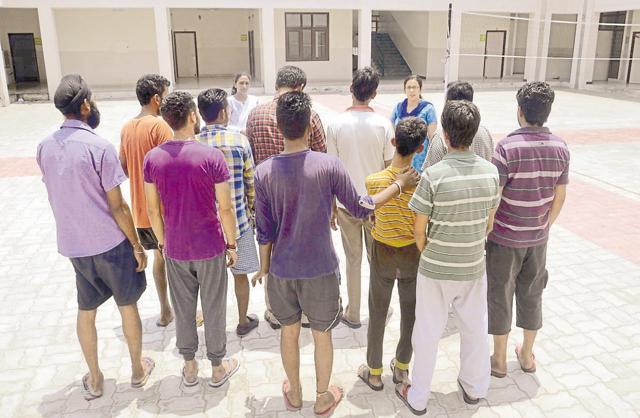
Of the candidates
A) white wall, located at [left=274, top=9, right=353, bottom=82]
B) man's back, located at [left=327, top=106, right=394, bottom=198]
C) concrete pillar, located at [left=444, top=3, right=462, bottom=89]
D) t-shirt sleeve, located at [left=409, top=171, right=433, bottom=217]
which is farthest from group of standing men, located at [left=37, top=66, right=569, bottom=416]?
white wall, located at [left=274, top=9, right=353, bottom=82]

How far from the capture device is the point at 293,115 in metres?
2.75

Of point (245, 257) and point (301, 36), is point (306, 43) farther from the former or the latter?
point (245, 257)

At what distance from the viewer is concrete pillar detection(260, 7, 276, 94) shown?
1962 centimetres

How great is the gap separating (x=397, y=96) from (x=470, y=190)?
17.6 m

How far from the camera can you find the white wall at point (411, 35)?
23953 millimetres

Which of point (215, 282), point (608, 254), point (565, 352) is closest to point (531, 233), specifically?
point (565, 352)

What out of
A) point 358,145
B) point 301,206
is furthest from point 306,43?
point 301,206

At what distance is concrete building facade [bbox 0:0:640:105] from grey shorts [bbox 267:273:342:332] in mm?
18098

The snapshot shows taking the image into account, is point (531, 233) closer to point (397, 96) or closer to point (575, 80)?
point (397, 96)

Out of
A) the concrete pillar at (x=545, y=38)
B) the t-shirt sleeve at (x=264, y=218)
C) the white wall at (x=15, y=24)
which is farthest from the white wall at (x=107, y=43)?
the t-shirt sleeve at (x=264, y=218)

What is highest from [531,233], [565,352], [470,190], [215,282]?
[470,190]

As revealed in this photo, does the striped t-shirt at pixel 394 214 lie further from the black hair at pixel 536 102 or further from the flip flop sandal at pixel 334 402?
the flip flop sandal at pixel 334 402

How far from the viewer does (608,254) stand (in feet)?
18.1

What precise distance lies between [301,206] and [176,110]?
0.96 meters
